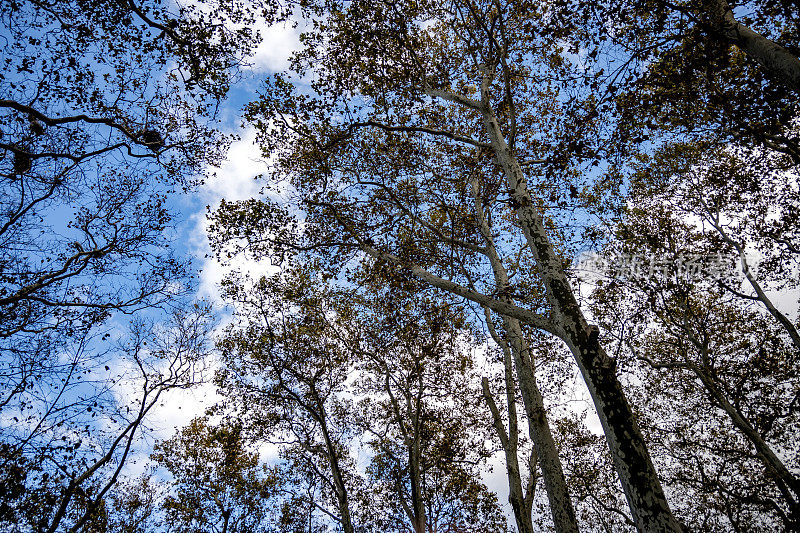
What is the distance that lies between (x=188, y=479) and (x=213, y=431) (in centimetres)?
276

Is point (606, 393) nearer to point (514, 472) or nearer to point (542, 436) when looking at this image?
point (542, 436)

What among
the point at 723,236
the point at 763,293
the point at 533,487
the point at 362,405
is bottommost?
the point at 533,487

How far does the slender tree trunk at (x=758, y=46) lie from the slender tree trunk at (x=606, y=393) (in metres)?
3.30

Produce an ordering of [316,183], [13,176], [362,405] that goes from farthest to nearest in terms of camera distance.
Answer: [362,405], [316,183], [13,176]

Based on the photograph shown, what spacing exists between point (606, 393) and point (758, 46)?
15.9 feet

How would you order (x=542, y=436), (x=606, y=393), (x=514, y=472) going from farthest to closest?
(x=514, y=472)
(x=542, y=436)
(x=606, y=393)

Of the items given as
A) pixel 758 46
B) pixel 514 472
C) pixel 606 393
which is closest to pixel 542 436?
pixel 514 472

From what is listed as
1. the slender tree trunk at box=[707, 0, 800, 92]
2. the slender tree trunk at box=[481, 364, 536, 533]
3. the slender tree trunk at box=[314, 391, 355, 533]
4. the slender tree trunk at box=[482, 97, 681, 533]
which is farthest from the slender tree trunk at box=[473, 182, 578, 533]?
the slender tree trunk at box=[314, 391, 355, 533]

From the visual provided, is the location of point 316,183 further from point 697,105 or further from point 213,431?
point 213,431

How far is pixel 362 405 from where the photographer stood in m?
15.4

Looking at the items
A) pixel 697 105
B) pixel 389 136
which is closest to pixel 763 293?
pixel 697 105

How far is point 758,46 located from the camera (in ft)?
15.4

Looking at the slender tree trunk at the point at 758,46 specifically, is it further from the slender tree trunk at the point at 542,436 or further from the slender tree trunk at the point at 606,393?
the slender tree trunk at the point at 542,436

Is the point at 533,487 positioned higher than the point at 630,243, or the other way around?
the point at 630,243
